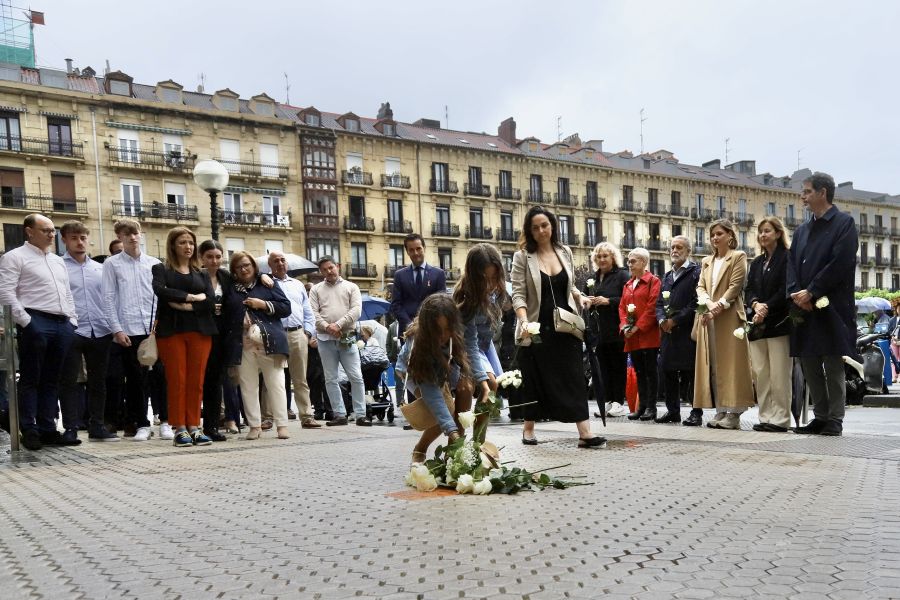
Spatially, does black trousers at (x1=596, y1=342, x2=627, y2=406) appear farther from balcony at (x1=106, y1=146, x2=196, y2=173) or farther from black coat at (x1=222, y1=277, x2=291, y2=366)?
balcony at (x1=106, y1=146, x2=196, y2=173)

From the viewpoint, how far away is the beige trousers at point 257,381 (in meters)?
8.00

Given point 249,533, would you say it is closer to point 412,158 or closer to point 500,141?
point 412,158

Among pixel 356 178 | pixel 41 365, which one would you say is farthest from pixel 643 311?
pixel 356 178

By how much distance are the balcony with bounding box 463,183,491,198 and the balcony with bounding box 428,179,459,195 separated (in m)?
0.84

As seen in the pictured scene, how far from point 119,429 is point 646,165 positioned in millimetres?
61627

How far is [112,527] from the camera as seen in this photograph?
3766mm

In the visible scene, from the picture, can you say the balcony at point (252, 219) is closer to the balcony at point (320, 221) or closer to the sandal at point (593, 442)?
the balcony at point (320, 221)

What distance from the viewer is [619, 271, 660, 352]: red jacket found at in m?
8.99

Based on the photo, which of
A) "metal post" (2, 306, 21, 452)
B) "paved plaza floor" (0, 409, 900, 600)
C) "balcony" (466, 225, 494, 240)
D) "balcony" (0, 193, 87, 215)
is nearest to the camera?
"paved plaza floor" (0, 409, 900, 600)

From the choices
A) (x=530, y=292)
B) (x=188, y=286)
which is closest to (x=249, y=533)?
(x=530, y=292)

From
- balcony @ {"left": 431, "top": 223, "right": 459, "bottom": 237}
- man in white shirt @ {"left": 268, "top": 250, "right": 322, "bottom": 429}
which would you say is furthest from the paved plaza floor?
balcony @ {"left": 431, "top": 223, "right": 459, "bottom": 237}

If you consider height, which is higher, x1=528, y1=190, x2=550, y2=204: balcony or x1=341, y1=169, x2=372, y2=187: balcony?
x1=341, y1=169, x2=372, y2=187: balcony

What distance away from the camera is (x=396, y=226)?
5238cm

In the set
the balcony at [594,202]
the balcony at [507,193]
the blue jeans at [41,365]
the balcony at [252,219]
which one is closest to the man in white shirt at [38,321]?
the blue jeans at [41,365]
